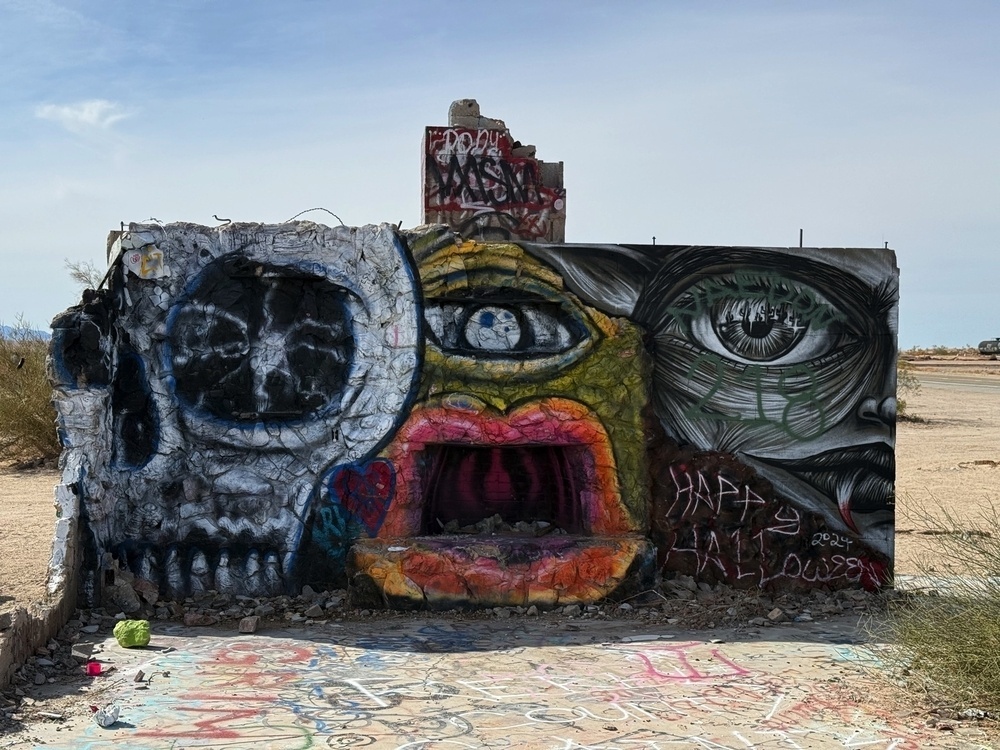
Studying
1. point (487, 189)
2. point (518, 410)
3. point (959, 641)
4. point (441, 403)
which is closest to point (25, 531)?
point (441, 403)

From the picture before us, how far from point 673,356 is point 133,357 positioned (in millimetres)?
3925

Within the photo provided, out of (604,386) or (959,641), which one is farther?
(604,386)

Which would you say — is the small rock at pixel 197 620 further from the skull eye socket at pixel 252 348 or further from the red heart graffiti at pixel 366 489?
the skull eye socket at pixel 252 348

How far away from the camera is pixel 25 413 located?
1583 cm

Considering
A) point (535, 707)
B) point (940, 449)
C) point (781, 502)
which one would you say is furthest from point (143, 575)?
point (940, 449)

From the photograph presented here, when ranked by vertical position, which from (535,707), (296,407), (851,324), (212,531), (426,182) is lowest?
(535,707)

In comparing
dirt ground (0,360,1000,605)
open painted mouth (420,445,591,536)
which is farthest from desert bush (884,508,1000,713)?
open painted mouth (420,445,591,536)

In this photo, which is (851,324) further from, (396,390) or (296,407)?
(296,407)

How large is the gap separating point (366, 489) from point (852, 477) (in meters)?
3.62

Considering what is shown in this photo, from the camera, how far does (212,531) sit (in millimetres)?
7965

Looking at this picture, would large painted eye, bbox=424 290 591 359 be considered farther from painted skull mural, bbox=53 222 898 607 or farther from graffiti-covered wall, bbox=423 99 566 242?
graffiti-covered wall, bbox=423 99 566 242

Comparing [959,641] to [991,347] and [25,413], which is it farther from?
[991,347]

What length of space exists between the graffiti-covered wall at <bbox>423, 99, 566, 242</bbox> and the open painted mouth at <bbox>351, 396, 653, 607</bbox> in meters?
2.17

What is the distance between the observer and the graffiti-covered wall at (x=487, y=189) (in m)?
9.56
